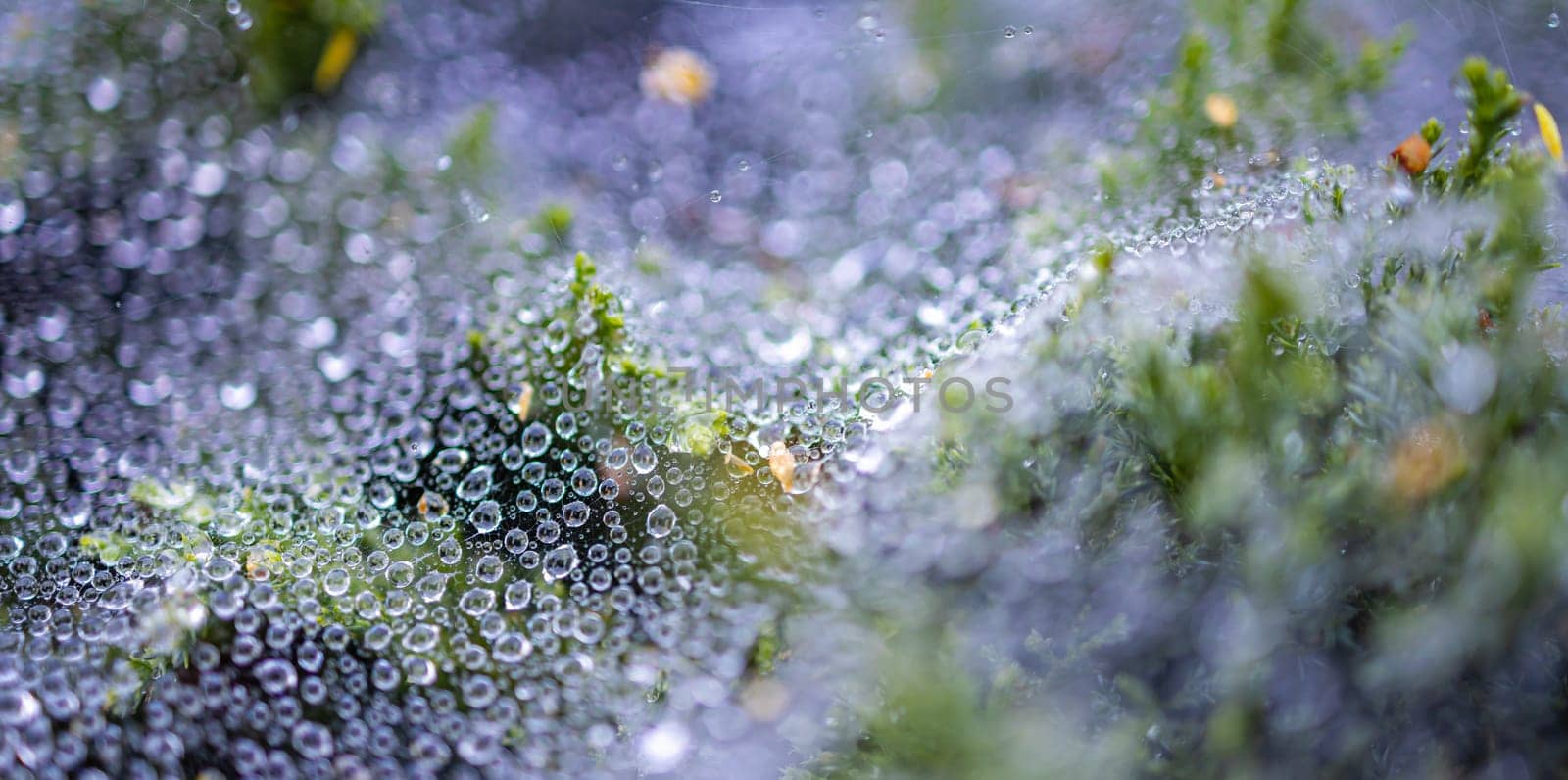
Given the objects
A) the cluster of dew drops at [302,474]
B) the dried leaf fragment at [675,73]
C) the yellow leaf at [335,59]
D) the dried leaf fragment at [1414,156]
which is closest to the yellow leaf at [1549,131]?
the dried leaf fragment at [1414,156]

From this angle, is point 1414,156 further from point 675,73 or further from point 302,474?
point 302,474

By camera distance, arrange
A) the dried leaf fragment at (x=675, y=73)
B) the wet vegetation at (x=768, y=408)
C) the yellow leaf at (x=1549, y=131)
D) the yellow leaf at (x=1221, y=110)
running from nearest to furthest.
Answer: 1. the wet vegetation at (x=768, y=408)
2. the yellow leaf at (x=1549, y=131)
3. the yellow leaf at (x=1221, y=110)
4. the dried leaf fragment at (x=675, y=73)

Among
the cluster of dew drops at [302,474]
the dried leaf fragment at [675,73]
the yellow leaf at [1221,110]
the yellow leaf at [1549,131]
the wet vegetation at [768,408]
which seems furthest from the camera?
the dried leaf fragment at [675,73]

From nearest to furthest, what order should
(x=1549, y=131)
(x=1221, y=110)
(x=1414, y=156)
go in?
(x=1414, y=156) < (x=1549, y=131) < (x=1221, y=110)

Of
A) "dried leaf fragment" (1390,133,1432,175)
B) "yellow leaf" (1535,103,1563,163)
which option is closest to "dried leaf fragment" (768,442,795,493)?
"dried leaf fragment" (1390,133,1432,175)

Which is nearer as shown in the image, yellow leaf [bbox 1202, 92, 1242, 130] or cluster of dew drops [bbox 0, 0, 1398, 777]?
cluster of dew drops [bbox 0, 0, 1398, 777]

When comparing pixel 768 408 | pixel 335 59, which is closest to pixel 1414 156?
pixel 768 408

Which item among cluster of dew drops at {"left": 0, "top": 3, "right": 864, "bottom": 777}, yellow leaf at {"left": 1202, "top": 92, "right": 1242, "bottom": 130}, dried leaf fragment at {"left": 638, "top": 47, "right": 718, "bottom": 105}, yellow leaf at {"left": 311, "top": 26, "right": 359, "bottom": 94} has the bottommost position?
cluster of dew drops at {"left": 0, "top": 3, "right": 864, "bottom": 777}

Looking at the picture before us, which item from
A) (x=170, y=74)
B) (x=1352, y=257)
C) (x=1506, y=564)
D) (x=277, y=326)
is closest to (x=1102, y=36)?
(x=1352, y=257)

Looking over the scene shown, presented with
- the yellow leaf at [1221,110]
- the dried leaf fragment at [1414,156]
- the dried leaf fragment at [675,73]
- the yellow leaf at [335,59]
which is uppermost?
the dried leaf fragment at [1414,156]

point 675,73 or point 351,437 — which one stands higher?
point 675,73

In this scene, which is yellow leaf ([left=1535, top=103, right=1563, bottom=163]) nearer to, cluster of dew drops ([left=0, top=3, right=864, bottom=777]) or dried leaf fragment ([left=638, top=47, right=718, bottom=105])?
cluster of dew drops ([left=0, top=3, right=864, bottom=777])

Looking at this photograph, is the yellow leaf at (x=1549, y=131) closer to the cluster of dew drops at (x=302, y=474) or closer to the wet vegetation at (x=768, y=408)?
the wet vegetation at (x=768, y=408)
